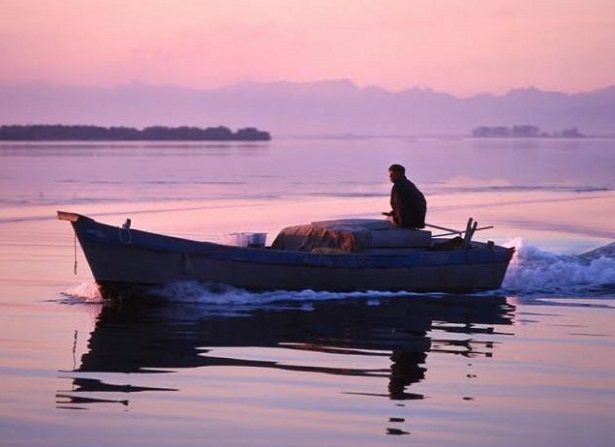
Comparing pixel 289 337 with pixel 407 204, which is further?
pixel 407 204

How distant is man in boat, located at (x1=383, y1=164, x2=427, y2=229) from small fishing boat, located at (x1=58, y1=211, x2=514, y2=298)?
→ 17 centimetres

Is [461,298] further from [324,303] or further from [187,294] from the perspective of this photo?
[187,294]

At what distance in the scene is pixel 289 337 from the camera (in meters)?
17.1

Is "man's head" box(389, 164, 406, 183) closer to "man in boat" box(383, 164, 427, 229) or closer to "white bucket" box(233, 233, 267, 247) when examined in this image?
"man in boat" box(383, 164, 427, 229)

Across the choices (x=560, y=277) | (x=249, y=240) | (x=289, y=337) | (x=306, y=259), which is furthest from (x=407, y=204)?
(x=289, y=337)

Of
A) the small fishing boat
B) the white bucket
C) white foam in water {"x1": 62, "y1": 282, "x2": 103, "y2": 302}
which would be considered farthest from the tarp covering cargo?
white foam in water {"x1": 62, "y1": 282, "x2": 103, "y2": 302}

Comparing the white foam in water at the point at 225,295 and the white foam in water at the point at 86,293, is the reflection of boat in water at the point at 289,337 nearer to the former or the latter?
the white foam in water at the point at 225,295

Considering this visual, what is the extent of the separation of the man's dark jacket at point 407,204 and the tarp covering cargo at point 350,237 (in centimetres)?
16

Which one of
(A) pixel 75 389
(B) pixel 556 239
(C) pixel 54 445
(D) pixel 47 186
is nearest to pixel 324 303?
(A) pixel 75 389

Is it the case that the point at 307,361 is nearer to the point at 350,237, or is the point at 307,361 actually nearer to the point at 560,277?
the point at 350,237

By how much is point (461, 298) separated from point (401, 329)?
13.0 ft

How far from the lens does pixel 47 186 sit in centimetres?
5122

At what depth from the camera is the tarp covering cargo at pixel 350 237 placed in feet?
70.0

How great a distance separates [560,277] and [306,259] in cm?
543
